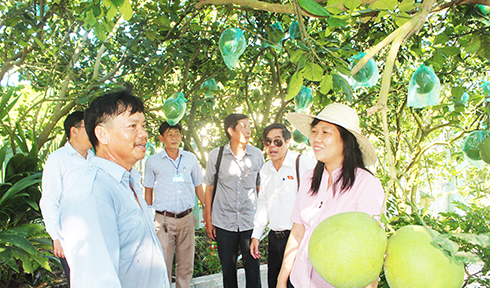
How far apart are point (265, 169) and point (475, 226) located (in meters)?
1.47

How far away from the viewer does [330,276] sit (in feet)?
1.89

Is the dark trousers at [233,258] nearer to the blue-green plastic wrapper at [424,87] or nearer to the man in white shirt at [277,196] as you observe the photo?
the man in white shirt at [277,196]

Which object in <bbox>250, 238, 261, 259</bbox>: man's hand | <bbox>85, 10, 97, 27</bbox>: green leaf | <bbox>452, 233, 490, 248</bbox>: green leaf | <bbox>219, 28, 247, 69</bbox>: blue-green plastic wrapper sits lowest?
<bbox>250, 238, 261, 259</bbox>: man's hand

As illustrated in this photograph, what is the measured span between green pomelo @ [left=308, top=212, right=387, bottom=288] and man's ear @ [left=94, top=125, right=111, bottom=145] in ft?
3.11

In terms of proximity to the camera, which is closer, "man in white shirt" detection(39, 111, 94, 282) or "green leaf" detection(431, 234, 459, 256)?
"green leaf" detection(431, 234, 459, 256)

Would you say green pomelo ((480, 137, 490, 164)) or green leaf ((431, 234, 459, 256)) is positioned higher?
green leaf ((431, 234, 459, 256))

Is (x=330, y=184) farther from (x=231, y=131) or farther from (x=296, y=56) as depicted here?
(x=231, y=131)

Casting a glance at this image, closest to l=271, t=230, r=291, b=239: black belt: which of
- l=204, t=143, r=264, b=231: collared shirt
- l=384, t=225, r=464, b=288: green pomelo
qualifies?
l=204, t=143, r=264, b=231: collared shirt

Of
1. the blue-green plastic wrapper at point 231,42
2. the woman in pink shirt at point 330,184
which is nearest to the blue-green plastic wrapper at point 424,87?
the woman in pink shirt at point 330,184

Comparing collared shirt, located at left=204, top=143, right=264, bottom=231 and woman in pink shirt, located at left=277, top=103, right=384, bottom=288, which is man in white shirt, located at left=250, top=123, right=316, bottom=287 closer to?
collared shirt, located at left=204, top=143, right=264, bottom=231

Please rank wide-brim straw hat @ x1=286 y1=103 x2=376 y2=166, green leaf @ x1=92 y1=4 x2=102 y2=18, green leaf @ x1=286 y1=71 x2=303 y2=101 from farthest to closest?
green leaf @ x1=92 y1=4 x2=102 y2=18 < green leaf @ x1=286 y1=71 x2=303 y2=101 < wide-brim straw hat @ x1=286 y1=103 x2=376 y2=166

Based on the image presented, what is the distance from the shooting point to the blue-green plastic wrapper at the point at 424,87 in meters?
2.00

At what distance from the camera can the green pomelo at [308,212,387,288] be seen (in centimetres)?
54

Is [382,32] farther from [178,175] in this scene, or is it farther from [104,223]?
[104,223]
